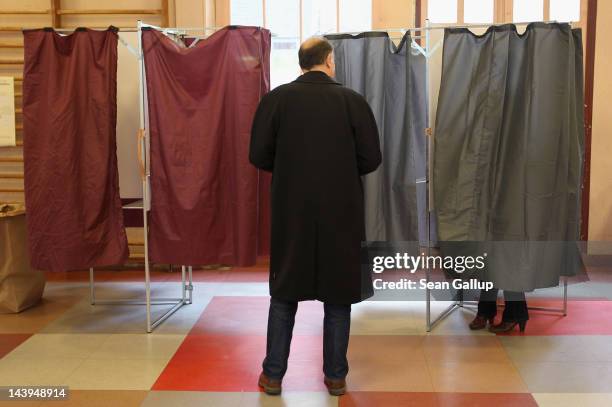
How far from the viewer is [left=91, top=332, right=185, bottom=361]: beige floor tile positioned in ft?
10.5

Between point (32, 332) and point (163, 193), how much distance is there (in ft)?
3.37

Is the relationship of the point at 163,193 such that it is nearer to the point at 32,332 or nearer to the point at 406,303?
the point at 32,332

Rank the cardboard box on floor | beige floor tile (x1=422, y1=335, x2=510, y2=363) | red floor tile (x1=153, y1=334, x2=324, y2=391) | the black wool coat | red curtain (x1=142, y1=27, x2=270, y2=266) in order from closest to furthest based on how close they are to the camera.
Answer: the black wool coat → red floor tile (x1=153, y1=334, x2=324, y2=391) → beige floor tile (x1=422, y1=335, x2=510, y2=363) → red curtain (x1=142, y1=27, x2=270, y2=266) → the cardboard box on floor

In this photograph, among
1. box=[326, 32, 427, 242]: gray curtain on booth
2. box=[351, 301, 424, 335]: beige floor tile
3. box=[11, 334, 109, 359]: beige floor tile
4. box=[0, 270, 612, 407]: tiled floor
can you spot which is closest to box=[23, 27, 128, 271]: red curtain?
box=[11, 334, 109, 359]: beige floor tile

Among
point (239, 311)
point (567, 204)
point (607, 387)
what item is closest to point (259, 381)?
point (239, 311)

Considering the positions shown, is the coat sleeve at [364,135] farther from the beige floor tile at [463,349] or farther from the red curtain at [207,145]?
the beige floor tile at [463,349]

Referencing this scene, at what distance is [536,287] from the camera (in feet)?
10.9

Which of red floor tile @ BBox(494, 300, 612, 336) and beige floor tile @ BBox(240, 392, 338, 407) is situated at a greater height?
red floor tile @ BBox(494, 300, 612, 336)

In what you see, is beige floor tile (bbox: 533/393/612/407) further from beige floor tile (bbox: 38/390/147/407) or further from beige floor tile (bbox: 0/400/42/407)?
beige floor tile (bbox: 0/400/42/407)

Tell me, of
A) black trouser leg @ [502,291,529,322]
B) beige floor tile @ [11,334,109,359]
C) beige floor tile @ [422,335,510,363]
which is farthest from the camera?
black trouser leg @ [502,291,529,322]

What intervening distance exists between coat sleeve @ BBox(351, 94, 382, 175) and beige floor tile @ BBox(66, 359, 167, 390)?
1.31 m

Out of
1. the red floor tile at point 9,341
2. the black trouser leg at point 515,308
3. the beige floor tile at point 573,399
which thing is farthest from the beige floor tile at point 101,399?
the black trouser leg at point 515,308

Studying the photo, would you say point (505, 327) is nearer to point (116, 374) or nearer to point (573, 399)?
point (573, 399)

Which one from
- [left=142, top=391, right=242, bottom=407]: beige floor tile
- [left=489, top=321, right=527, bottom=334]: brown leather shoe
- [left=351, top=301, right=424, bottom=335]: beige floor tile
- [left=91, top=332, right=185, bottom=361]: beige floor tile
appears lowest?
A: [left=142, top=391, right=242, bottom=407]: beige floor tile
